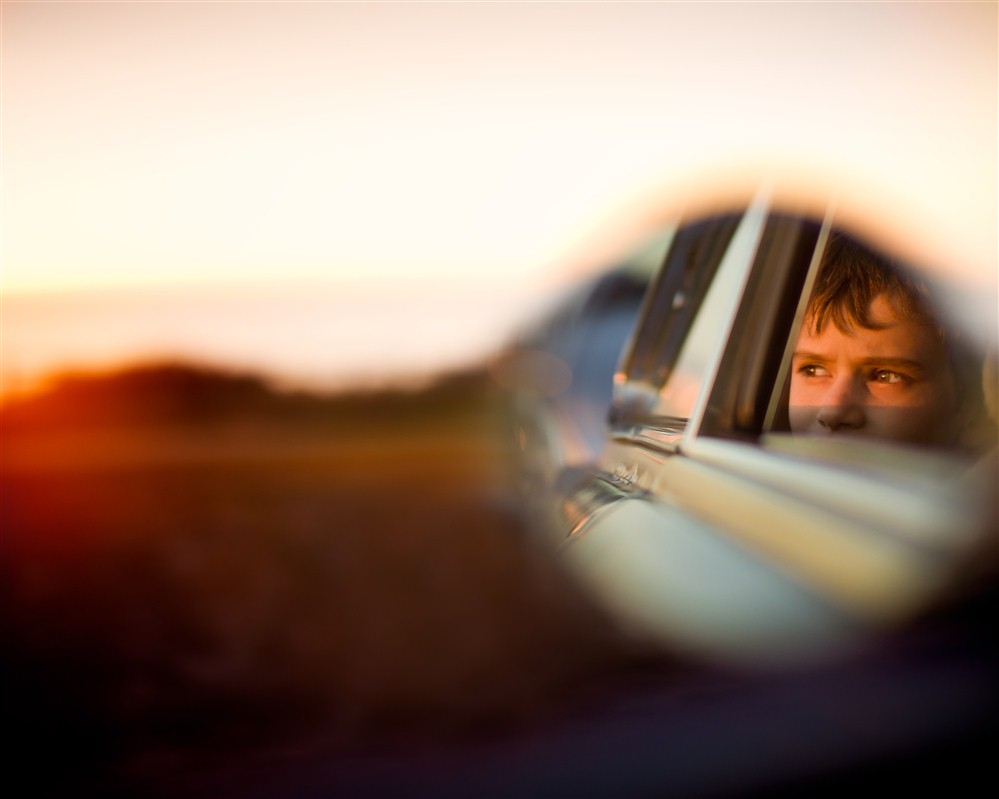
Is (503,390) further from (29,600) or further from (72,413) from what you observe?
(72,413)

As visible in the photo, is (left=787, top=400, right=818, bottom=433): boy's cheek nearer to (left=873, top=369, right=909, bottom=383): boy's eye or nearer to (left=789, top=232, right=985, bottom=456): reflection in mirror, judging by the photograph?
(left=789, top=232, right=985, bottom=456): reflection in mirror

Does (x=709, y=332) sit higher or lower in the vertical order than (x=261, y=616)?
higher

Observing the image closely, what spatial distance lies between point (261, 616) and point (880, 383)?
581 centimetres

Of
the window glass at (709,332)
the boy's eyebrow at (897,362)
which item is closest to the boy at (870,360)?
the boy's eyebrow at (897,362)

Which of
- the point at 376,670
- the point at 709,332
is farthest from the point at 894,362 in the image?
the point at 376,670

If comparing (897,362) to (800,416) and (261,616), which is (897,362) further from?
(261,616)

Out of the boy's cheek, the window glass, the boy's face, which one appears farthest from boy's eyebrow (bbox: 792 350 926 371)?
the window glass

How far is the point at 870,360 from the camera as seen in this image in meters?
2.26

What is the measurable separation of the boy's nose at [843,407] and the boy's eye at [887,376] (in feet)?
0.13

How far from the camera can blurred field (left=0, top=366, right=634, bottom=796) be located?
8.93ft

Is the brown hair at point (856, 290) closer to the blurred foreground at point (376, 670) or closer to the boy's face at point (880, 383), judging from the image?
the boy's face at point (880, 383)

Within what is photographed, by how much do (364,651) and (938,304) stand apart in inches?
188

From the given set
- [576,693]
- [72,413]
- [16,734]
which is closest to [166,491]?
[72,413]

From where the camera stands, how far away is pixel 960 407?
1.98 m
